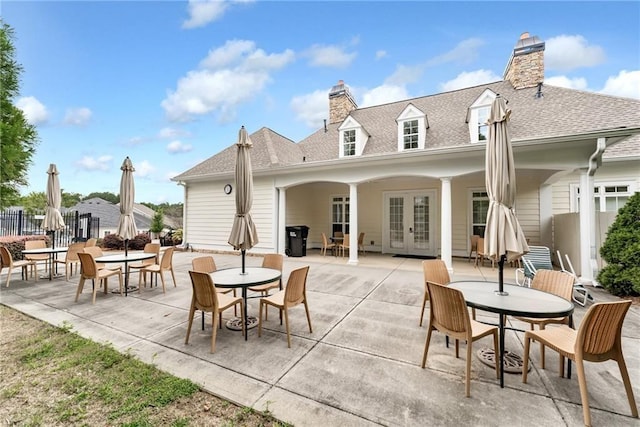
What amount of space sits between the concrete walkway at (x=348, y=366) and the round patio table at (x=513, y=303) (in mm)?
482

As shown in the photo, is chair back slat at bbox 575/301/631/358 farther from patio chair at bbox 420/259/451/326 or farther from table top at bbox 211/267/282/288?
table top at bbox 211/267/282/288

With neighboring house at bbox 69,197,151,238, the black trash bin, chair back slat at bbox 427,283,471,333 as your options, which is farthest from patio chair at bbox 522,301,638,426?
neighboring house at bbox 69,197,151,238

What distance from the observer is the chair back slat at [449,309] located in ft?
7.58

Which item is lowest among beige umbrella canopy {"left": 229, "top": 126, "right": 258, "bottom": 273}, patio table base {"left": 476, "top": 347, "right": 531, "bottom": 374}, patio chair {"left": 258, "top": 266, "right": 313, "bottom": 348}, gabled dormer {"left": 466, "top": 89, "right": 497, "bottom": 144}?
patio table base {"left": 476, "top": 347, "right": 531, "bottom": 374}

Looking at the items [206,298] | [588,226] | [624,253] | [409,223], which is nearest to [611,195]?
[588,226]

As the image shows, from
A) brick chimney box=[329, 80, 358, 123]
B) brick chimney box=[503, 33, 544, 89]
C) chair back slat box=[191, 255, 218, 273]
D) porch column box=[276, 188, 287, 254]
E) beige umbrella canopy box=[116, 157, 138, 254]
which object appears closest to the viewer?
chair back slat box=[191, 255, 218, 273]

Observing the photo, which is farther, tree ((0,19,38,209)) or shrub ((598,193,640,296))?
shrub ((598,193,640,296))

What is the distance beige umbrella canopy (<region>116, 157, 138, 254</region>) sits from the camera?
5754 millimetres

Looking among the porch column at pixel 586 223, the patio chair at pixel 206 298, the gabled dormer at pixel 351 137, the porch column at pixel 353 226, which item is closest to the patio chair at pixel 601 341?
the patio chair at pixel 206 298

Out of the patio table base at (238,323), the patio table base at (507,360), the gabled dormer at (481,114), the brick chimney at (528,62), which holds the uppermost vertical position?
the brick chimney at (528,62)

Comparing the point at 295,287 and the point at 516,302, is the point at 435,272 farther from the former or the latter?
the point at 295,287

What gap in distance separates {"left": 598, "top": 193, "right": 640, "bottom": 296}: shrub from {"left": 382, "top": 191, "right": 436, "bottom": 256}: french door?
16.8 feet

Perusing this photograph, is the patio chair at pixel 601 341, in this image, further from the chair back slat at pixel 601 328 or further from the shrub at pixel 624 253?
the shrub at pixel 624 253

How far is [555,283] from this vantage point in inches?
125
